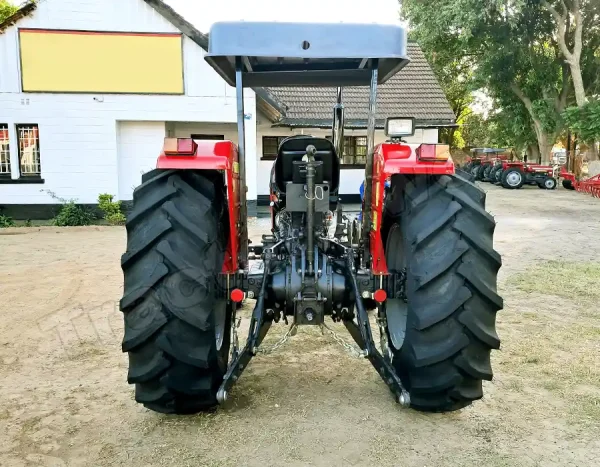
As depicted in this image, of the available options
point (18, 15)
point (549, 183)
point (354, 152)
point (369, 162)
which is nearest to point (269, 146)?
point (354, 152)

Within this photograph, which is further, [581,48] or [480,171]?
[480,171]

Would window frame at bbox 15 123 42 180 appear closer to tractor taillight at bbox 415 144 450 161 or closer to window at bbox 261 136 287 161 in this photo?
window at bbox 261 136 287 161

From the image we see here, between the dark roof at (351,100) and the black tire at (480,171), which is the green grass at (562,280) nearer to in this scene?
the dark roof at (351,100)

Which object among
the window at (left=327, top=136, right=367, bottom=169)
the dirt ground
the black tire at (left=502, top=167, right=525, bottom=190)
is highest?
the window at (left=327, top=136, right=367, bottom=169)

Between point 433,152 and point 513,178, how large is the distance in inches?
899

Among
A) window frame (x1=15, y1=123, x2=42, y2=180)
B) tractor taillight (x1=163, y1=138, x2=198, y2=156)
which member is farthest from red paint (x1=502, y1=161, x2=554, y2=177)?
tractor taillight (x1=163, y1=138, x2=198, y2=156)

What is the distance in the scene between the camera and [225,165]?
3.10 meters

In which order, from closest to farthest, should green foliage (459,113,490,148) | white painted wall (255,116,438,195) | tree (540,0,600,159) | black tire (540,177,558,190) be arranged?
white painted wall (255,116,438,195) → tree (540,0,600,159) → black tire (540,177,558,190) → green foliage (459,113,490,148)

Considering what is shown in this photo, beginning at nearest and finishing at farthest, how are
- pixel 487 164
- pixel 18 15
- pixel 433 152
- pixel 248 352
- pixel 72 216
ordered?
pixel 433 152, pixel 248 352, pixel 18 15, pixel 72 216, pixel 487 164

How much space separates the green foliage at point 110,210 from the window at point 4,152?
8.61 feet

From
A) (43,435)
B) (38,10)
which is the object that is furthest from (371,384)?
(38,10)

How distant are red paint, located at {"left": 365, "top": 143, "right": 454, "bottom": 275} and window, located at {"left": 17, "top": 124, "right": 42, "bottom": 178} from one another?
12.8 meters

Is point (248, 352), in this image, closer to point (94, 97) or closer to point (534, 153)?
point (94, 97)

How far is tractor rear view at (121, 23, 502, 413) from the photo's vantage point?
2893 mm
